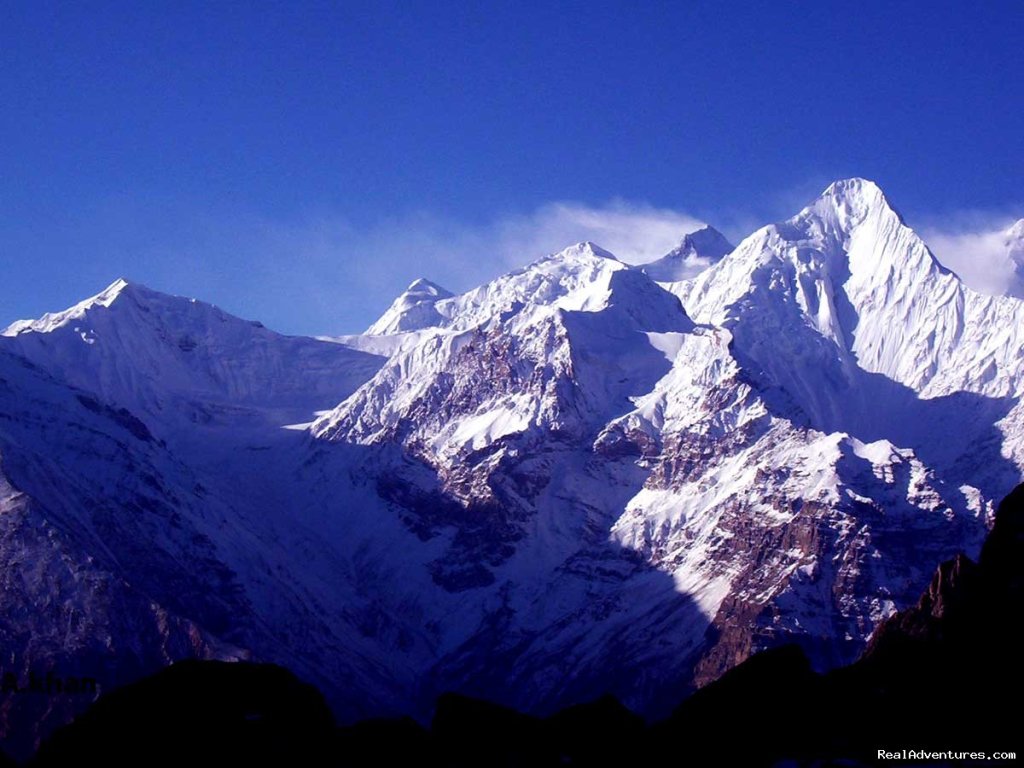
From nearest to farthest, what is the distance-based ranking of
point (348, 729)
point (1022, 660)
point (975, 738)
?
point (975, 738), point (1022, 660), point (348, 729)

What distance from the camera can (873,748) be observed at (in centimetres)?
8381

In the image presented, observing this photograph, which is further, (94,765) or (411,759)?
(411,759)

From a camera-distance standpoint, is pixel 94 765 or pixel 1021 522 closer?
pixel 94 765

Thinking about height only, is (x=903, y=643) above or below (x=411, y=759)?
above

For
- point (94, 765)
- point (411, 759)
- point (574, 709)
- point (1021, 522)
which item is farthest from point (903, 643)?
point (94, 765)

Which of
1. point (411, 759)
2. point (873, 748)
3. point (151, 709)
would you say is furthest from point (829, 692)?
point (151, 709)

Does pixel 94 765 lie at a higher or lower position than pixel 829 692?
lower

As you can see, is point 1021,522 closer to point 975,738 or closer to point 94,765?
point 975,738

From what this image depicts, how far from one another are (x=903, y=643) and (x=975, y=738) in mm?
17946

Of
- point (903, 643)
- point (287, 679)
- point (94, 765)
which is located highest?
point (903, 643)

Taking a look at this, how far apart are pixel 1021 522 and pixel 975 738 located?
1985 centimetres

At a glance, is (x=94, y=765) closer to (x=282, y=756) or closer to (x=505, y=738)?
(x=282, y=756)

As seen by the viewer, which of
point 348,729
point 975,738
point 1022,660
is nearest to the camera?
point 975,738

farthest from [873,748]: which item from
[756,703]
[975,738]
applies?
[756,703]
